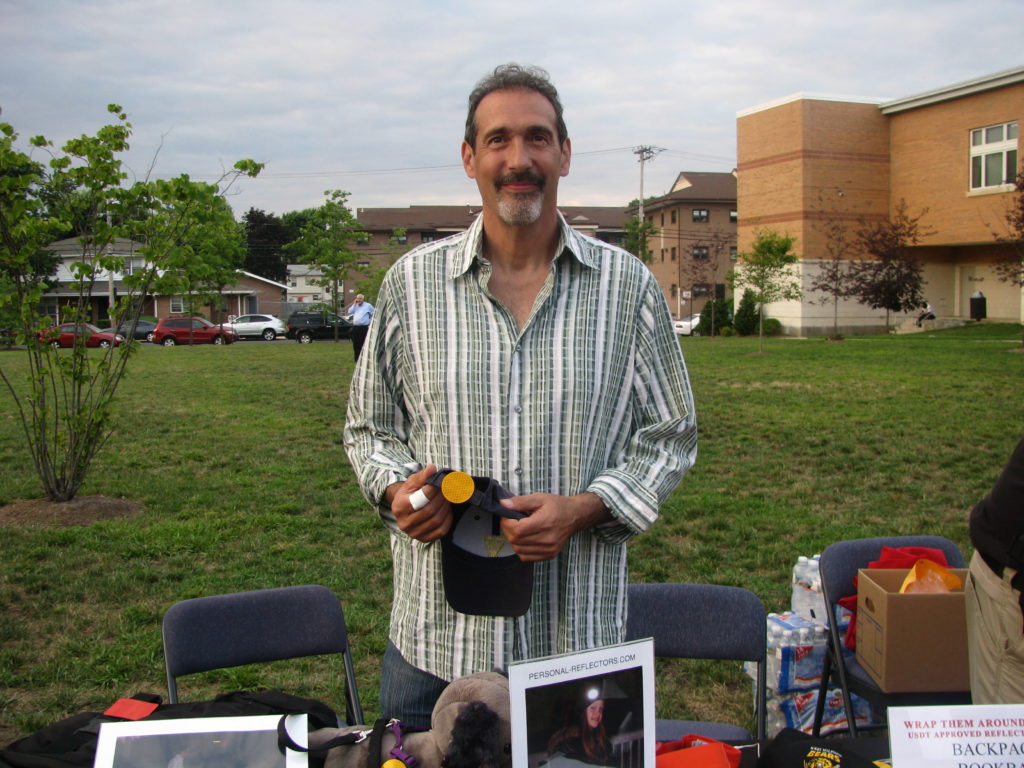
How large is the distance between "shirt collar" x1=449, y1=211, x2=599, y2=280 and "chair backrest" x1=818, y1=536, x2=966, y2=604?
2118mm

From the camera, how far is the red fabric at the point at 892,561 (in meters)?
3.40

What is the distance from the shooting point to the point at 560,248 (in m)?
1.97

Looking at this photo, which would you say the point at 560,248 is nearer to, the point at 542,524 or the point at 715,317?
the point at 542,524

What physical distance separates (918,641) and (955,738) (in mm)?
1753

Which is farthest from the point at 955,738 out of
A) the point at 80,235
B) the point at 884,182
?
the point at 884,182

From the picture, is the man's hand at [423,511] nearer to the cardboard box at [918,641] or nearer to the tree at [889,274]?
the cardboard box at [918,641]

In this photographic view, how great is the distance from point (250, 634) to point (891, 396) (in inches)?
492

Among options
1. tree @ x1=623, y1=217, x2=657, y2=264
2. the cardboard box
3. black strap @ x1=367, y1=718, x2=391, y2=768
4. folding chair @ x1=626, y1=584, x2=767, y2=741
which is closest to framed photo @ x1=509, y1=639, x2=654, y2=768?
black strap @ x1=367, y1=718, x2=391, y2=768

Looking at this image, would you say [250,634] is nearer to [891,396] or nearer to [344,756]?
[344,756]

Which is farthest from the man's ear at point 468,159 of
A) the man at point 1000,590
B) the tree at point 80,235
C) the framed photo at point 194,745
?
the tree at point 80,235

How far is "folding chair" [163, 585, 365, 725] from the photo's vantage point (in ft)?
9.60

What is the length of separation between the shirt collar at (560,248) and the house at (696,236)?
191 ft

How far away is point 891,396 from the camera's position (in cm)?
1352

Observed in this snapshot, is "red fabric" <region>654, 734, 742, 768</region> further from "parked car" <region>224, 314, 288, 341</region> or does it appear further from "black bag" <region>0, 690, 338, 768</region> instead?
"parked car" <region>224, 314, 288, 341</region>
